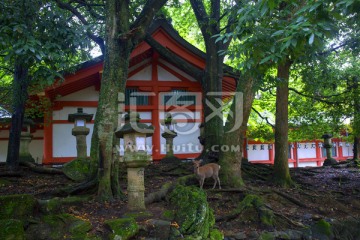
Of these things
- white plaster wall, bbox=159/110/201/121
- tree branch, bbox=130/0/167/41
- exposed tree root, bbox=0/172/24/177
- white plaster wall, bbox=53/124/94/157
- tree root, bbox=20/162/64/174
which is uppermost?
tree branch, bbox=130/0/167/41

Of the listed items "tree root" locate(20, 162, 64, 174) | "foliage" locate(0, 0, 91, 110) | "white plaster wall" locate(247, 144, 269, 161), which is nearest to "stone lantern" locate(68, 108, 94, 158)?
"tree root" locate(20, 162, 64, 174)

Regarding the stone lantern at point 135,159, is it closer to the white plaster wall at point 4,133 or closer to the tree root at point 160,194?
the tree root at point 160,194

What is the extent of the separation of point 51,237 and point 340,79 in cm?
1104

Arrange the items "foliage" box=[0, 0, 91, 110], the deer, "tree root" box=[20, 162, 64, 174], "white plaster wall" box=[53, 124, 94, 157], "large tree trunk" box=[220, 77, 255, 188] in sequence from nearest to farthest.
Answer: "foliage" box=[0, 0, 91, 110]
the deer
"large tree trunk" box=[220, 77, 255, 188]
"tree root" box=[20, 162, 64, 174]
"white plaster wall" box=[53, 124, 94, 157]

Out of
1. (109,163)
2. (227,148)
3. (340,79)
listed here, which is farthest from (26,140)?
(340,79)

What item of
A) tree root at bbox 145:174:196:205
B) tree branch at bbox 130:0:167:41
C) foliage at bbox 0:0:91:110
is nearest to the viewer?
foliage at bbox 0:0:91:110

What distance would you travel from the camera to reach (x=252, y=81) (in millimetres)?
9320

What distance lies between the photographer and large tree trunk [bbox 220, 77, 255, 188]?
9.41 m

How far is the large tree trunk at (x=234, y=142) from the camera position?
30.9 feet

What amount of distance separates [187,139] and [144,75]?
3.21 meters

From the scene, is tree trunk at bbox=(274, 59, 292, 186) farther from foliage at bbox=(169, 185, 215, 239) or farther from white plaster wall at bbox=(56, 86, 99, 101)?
white plaster wall at bbox=(56, 86, 99, 101)

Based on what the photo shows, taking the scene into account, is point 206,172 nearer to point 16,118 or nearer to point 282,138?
point 282,138

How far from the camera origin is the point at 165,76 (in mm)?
14641

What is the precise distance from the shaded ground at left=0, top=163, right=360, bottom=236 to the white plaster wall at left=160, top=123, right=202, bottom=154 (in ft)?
10.3
